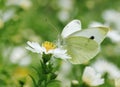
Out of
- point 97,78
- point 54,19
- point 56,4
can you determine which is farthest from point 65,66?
point 97,78

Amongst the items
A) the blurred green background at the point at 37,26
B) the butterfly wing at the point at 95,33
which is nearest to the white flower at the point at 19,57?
the blurred green background at the point at 37,26

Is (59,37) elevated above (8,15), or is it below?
below

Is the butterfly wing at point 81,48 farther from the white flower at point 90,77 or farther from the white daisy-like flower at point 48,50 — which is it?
the white daisy-like flower at point 48,50

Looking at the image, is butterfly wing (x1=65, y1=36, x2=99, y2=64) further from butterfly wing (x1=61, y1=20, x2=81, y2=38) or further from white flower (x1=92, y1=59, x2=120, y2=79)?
white flower (x1=92, y1=59, x2=120, y2=79)

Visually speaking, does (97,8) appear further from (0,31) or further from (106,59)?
(0,31)

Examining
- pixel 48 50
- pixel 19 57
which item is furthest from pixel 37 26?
pixel 48 50

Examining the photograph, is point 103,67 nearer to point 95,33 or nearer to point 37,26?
point 37,26

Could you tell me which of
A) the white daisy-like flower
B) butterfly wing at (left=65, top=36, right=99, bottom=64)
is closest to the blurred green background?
butterfly wing at (left=65, top=36, right=99, bottom=64)

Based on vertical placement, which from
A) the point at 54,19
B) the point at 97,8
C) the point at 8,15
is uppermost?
the point at 97,8
